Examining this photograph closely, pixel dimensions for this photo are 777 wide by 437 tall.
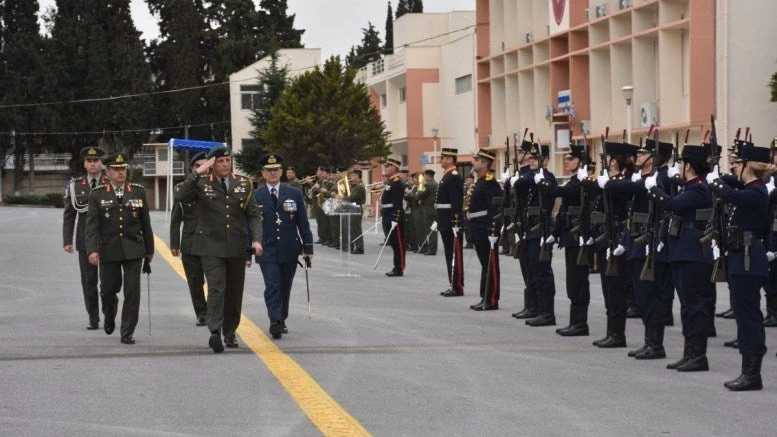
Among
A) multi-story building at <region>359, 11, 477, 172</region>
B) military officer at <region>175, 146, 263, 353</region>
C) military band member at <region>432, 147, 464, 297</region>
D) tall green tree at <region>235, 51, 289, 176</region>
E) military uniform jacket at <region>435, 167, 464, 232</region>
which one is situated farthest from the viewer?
tall green tree at <region>235, 51, 289, 176</region>

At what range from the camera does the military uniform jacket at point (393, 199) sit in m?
26.2

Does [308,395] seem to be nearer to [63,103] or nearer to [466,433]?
[466,433]

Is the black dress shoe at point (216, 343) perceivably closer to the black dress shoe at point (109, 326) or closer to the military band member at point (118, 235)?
the military band member at point (118, 235)

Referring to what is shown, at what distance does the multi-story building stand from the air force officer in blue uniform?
47.9 m

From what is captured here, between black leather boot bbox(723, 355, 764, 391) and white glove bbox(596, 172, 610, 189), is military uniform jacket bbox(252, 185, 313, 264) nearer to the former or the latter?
white glove bbox(596, 172, 610, 189)

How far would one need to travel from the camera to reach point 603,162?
1369 centimetres

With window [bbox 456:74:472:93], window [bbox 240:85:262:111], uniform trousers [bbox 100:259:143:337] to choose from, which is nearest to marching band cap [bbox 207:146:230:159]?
uniform trousers [bbox 100:259:143:337]

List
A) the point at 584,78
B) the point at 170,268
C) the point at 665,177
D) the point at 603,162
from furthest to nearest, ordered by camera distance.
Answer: the point at 584,78
the point at 170,268
the point at 603,162
the point at 665,177

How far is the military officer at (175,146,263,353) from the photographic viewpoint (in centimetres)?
1321

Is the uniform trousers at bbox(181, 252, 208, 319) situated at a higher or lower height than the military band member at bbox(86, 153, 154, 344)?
lower

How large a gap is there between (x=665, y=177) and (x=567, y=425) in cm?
417

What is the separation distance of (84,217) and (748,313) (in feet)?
25.4

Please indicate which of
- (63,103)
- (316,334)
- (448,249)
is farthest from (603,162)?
(63,103)

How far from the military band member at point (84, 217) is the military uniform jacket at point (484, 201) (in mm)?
5054
